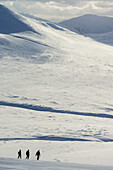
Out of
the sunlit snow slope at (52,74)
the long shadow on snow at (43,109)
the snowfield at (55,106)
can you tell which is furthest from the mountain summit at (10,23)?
the long shadow on snow at (43,109)

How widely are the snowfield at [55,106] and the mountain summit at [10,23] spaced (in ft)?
28.4

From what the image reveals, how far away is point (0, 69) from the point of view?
36.3 metres

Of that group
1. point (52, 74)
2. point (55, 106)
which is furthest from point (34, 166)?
point (52, 74)

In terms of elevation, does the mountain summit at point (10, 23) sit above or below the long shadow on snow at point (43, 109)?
above

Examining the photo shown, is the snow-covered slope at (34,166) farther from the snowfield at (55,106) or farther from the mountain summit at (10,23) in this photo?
the mountain summit at (10,23)

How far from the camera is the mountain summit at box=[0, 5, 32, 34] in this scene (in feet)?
195

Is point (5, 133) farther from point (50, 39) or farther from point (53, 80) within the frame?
point (50, 39)

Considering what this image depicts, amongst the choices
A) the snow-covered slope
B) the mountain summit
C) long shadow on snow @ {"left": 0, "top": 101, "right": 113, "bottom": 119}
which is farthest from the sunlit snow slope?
the snow-covered slope

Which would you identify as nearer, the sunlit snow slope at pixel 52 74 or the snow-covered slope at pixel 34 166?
the snow-covered slope at pixel 34 166

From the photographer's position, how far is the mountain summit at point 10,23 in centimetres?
5942

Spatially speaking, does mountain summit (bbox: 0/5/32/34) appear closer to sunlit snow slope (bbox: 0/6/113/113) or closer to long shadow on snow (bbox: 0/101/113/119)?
sunlit snow slope (bbox: 0/6/113/113)

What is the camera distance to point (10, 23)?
6253cm

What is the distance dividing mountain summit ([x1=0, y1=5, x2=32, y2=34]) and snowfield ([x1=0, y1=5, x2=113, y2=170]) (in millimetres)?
8671

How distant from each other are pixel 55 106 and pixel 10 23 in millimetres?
42673
